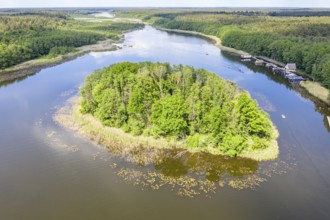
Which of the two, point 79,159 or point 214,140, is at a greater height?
point 214,140

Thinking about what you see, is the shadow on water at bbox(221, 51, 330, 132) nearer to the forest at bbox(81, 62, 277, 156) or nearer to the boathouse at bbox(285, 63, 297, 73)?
the boathouse at bbox(285, 63, 297, 73)

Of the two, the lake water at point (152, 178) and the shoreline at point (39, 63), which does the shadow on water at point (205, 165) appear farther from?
the shoreline at point (39, 63)

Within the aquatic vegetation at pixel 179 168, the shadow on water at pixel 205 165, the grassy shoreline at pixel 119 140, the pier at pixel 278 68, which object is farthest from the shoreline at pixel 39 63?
the shadow on water at pixel 205 165

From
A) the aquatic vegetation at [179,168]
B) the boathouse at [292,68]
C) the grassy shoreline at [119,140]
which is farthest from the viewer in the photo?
the boathouse at [292,68]

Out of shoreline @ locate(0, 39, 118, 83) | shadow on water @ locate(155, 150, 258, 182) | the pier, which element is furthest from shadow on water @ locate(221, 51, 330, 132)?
shoreline @ locate(0, 39, 118, 83)

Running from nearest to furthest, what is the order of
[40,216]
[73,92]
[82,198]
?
[40,216]
[82,198]
[73,92]

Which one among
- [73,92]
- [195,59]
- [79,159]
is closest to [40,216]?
[79,159]

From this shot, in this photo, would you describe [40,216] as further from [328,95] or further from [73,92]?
[328,95]
